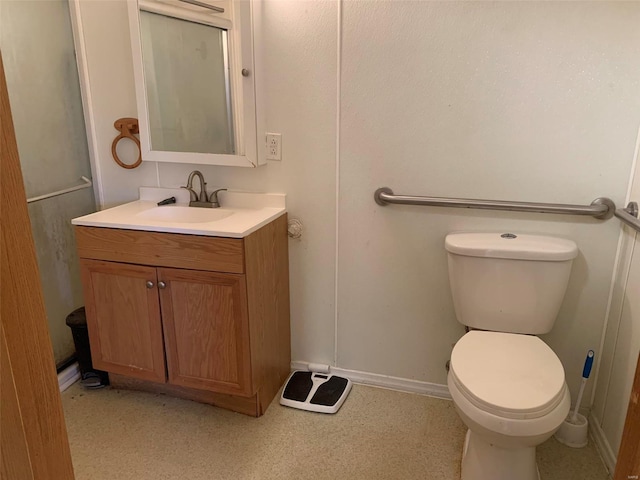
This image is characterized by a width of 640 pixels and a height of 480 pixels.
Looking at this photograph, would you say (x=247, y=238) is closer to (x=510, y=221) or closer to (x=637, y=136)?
(x=510, y=221)

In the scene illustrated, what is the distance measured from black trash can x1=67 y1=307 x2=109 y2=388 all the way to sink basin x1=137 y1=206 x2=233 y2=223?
1.76 ft

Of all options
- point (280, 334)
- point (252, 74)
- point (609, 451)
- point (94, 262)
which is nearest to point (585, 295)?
point (609, 451)

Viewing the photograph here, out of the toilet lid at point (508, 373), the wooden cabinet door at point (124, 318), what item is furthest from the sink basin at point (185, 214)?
the toilet lid at point (508, 373)

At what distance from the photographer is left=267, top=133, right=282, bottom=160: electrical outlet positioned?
6.61 feet

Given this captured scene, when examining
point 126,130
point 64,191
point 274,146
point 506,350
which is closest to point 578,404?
point 506,350

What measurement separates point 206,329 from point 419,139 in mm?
1112

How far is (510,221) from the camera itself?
6.06 feet

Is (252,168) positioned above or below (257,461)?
above

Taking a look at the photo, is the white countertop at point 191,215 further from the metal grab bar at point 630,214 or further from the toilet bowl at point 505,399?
the metal grab bar at point 630,214

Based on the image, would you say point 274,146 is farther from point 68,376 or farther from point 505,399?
point 68,376

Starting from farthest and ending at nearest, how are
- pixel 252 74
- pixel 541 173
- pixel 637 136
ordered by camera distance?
pixel 252 74
pixel 541 173
pixel 637 136

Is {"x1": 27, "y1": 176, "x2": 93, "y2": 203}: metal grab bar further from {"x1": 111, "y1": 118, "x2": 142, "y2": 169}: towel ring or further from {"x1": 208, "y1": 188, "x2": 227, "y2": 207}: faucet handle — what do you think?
{"x1": 208, "y1": 188, "x2": 227, "y2": 207}: faucet handle

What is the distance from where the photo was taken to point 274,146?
2023mm

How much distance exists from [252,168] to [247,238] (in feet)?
1.52
